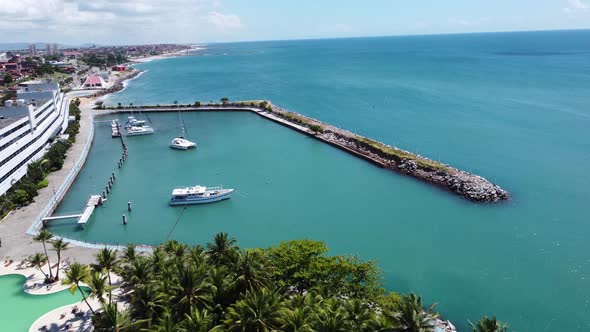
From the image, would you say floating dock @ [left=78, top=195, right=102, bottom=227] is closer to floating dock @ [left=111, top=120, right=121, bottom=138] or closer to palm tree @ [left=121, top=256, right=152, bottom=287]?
palm tree @ [left=121, top=256, right=152, bottom=287]

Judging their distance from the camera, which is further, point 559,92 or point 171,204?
point 559,92

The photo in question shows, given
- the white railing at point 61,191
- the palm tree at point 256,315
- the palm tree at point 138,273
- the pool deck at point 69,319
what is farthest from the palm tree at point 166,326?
the white railing at point 61,191

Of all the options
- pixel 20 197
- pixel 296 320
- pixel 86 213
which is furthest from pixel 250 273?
pixel 20 197

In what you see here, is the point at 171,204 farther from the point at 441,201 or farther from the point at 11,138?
the point at 441,201

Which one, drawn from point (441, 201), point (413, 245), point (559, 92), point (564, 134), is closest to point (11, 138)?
point (413, 245)

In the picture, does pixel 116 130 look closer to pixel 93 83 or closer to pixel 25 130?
pixel 25 130

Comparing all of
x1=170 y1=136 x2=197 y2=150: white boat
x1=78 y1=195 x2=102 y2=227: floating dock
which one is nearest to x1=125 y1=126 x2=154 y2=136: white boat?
x1=170 y1=136 x2=197 y2=150: white boat
